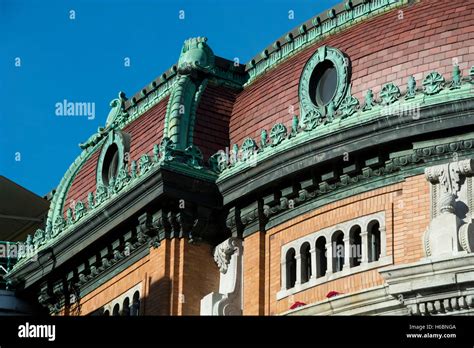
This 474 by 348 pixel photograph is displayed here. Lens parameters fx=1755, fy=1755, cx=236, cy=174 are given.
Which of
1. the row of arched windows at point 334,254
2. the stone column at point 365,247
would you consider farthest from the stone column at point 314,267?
the stone column at point 365,247

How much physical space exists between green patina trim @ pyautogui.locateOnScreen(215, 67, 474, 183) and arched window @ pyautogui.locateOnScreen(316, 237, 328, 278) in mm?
2200

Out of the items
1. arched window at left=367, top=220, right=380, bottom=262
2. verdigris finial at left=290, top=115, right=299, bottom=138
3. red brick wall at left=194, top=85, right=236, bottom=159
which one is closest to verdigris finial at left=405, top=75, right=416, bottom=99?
arched window at left=367, top=220, right=380, bottom=262

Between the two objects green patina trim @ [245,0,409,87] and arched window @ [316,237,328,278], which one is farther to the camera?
green patina trim @ [245,0,409,87]

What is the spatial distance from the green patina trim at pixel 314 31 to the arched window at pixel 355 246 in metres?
5.39

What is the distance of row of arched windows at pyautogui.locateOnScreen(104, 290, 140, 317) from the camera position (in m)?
41.9

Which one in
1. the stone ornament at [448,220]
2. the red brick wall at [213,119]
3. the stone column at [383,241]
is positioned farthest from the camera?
the red brick wall at [213,119]

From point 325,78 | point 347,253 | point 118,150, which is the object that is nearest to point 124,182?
point 118,150

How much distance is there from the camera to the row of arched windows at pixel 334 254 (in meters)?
38.0

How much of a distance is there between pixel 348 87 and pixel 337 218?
9.76 ft

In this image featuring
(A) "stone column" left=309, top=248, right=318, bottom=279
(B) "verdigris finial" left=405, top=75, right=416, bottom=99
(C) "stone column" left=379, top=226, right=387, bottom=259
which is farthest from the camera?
(A) "stone column" left=309, top=248, right=318, bottom=279

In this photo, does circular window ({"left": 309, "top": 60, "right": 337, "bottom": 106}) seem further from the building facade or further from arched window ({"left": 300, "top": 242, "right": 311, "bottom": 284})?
arched window ({"left": 300, "top": 242, "right": 311, "bottom": 284})

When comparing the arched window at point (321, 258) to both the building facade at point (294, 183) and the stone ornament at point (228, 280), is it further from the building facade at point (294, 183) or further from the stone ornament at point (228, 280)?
the stone ornament at point (228, 280)

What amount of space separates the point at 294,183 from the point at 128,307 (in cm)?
573
